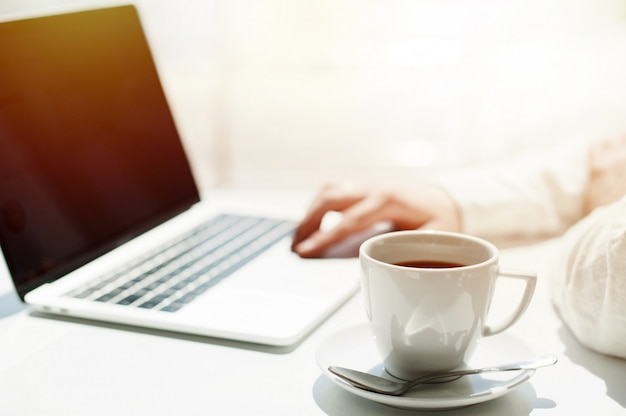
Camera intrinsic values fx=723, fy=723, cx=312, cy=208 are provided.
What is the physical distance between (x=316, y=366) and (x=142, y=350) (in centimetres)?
16

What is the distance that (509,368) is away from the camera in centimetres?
54

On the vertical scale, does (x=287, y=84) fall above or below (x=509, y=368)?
above

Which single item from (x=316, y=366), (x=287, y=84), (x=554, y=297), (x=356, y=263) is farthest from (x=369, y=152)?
(x=316, y=366)

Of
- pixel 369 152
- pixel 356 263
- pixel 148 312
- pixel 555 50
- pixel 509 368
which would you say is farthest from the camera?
pixel 369 152

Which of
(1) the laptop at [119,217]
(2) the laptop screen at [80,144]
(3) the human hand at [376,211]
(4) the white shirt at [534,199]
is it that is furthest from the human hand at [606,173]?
(2) the laptop screen at [80,144]

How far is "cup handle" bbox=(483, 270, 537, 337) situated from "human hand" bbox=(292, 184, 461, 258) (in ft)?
0.98

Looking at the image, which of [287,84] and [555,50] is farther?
[287,84]

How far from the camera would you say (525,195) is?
3.04 ft

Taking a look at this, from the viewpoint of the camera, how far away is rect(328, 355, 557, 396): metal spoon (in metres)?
0.53

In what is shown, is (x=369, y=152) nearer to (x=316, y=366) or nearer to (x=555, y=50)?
(x=555, y=50)

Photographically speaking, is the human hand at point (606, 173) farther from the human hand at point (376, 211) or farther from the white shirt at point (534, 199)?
the human hand at point (376, 211)

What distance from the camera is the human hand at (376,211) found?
2.87ft

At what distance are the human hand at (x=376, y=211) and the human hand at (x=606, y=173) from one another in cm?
19

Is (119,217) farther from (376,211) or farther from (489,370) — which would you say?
(489,370)
